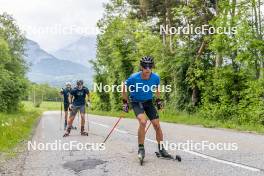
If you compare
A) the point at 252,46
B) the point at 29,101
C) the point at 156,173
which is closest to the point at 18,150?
the point at 156,173

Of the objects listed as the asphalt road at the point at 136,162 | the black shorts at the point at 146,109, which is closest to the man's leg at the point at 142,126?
the black shorts at the point at 146,109

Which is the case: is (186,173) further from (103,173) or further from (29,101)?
(29,101)

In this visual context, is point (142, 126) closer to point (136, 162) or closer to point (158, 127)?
point (158, 127)

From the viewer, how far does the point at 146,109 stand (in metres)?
9.04

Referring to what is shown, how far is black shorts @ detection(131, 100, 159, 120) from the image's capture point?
8.92m

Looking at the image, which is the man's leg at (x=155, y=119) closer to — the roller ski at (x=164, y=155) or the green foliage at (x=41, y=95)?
the roller ski at (x=164, y=155)

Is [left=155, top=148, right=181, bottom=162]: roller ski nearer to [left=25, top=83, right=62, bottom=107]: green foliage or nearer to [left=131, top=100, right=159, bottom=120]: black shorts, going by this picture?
[left=131, top=100, right=159, bottom=120]: black shorts

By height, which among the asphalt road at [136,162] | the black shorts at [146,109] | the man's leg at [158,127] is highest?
the black shorts at [146,109]

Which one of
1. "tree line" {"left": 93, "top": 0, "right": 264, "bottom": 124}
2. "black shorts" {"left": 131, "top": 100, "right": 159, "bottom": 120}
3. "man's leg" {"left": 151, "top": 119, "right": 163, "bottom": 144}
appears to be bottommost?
"man's leg" {"left": 151, "top": 119, "right": 163, "bottom": 144}

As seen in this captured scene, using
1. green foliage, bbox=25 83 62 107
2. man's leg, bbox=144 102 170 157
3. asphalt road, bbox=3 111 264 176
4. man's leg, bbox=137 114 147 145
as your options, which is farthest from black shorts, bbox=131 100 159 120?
green foliage, bbox=25 83 62 107

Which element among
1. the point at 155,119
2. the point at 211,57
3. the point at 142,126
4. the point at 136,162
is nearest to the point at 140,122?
the point at 142,126

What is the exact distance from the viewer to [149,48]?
1519 inches

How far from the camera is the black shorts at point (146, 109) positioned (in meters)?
8.92

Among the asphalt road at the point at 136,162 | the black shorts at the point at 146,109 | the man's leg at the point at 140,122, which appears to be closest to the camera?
the asphalt road at the point at 136,162
